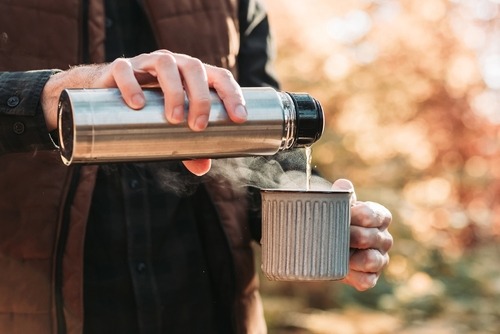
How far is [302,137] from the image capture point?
61.6 inches

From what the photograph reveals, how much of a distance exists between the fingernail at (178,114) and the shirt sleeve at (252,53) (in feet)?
3.59

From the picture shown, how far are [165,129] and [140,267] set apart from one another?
2.65 feet

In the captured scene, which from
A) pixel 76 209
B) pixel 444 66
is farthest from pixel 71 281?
pixel 444 66

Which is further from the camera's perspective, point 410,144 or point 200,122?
point 410,144

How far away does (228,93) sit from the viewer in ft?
4.75

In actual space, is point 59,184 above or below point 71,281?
above

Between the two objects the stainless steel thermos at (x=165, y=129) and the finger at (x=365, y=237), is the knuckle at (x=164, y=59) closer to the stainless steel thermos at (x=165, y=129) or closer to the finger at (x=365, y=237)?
the stainless steel thermos at (x=165, y=129)

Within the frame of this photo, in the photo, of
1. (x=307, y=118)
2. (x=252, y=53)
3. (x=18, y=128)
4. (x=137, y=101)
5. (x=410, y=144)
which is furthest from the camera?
(x=410, y=144)

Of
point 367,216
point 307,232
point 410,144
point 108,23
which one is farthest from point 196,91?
point 410,144

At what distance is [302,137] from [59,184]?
28.3 inches

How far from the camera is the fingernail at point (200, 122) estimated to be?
4.64 feet

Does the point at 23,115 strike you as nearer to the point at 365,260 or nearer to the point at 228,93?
the point at 228,93

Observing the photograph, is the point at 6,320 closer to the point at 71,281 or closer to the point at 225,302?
the point at 71,281

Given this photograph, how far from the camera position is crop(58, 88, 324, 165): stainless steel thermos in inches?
54.3
